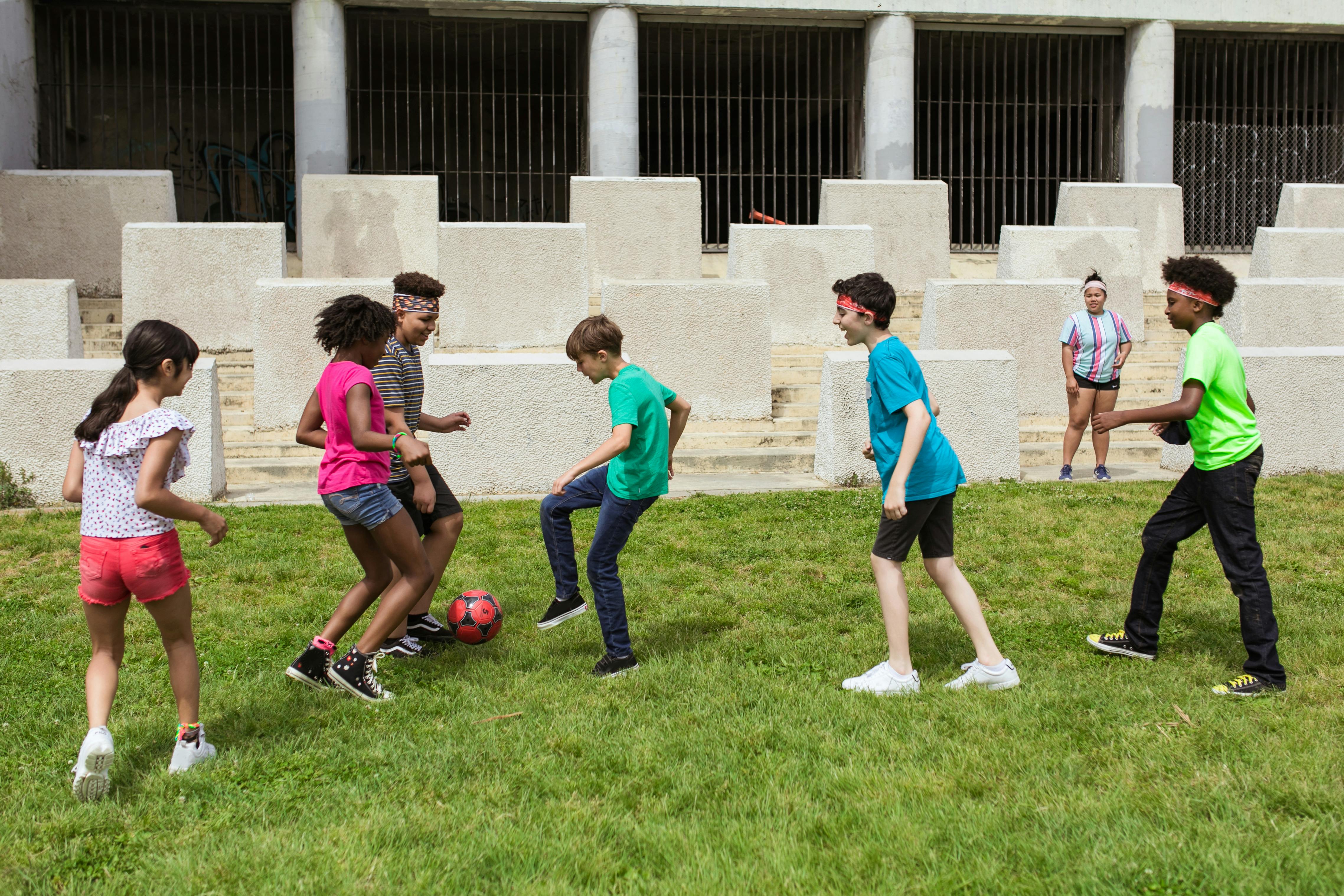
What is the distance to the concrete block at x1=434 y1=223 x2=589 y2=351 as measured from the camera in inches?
455

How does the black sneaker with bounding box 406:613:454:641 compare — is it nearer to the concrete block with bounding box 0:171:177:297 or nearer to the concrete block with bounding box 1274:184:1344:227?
the concrete block with bounding box 0:171:177:297

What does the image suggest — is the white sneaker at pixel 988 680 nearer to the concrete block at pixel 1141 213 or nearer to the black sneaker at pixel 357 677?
the black sneaker at pixel 357 677

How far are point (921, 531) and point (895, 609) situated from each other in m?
0.35

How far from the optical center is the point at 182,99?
2022cm

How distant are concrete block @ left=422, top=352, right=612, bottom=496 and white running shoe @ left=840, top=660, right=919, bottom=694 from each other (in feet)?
15.2

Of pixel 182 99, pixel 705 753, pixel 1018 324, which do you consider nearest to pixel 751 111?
pixel 1018 324

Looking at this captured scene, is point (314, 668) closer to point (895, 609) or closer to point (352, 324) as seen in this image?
point (352, 324)

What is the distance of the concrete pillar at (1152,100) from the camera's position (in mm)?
17328

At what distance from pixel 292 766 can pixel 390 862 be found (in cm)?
85

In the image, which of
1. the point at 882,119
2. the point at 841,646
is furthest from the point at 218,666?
the point at 882,119

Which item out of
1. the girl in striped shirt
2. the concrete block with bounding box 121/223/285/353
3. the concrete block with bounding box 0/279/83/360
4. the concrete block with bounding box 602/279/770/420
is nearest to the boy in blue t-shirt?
the girl in striped shirt

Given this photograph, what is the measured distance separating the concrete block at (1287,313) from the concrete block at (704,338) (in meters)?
4.83

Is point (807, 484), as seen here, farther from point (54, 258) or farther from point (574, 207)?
point (54, 258)

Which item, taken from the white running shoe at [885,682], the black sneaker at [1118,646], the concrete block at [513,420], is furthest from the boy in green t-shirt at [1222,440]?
the concrete block at [513,420]
